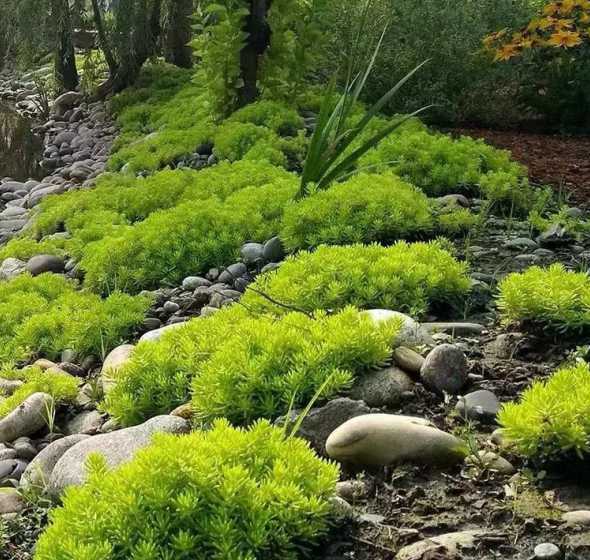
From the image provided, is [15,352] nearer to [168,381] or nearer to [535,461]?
[168,381]

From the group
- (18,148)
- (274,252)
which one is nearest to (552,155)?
(274,252)

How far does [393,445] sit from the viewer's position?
2539 millimetres

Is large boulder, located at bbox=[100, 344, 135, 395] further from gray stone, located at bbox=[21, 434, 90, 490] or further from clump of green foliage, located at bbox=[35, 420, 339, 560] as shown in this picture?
clump of green foliage, located at bbox=[35, 420, 339, 560]

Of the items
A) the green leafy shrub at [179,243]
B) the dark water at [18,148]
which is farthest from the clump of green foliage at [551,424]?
the dark water at [18,148]

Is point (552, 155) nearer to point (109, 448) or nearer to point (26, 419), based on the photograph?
point (26, 419)

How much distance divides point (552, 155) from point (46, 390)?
574 cm

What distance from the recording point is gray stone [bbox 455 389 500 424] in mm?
2807

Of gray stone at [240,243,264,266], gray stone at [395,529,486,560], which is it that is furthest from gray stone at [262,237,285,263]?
gray stone at [395,529,486,560]

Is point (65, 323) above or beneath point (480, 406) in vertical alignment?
beneath

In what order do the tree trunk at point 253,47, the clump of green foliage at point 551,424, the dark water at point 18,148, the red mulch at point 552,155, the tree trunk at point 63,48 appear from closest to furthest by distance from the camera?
the clump of green foliage at point 551,424 < the red mulch at point 552,155 < the tree trunk at point 253,47 < the dark water at point 18,148 < the tree trunk at point 63,48

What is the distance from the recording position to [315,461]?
2.24m

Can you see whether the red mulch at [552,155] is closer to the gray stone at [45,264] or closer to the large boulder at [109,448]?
the gray stone at [45,264]

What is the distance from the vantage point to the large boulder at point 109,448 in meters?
2.66

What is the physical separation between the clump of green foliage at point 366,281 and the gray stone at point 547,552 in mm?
1635
